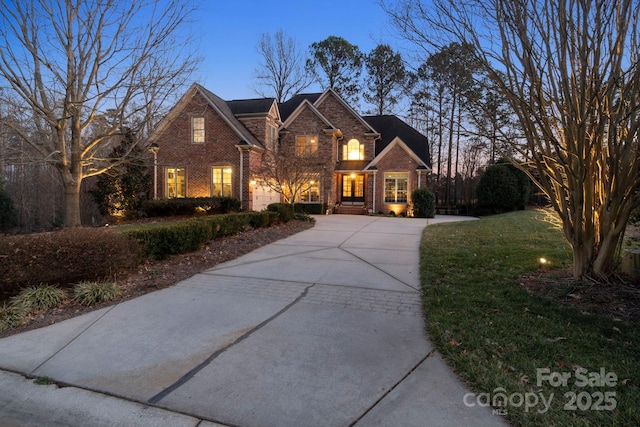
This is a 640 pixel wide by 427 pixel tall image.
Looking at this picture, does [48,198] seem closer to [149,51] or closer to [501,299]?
[149,51]

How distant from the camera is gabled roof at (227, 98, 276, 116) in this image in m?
19.4

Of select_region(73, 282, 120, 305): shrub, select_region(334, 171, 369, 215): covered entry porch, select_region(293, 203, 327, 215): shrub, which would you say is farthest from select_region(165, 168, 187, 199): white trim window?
select_region(73, 282, 120, 305): shrub

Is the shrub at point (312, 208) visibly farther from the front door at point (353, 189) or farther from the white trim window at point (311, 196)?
the front door at point (353, 189)

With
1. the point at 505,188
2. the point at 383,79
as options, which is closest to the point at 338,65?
the point at 383,79

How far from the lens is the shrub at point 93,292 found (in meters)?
4.73

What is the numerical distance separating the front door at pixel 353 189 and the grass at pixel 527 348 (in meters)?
16.5

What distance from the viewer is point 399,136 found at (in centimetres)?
2333

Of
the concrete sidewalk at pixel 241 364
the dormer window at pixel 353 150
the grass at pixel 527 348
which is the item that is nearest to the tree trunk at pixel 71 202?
the concrete sidewalk at pixel 241 364

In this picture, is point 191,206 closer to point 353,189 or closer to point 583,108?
point 353,189

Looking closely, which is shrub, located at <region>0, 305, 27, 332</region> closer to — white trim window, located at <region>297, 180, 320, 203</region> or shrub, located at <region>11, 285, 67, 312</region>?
shrub, located at <region>11, 285, 67, 312</region>

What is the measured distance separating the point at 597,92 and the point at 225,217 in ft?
28.2

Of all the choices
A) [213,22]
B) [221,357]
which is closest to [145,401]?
[221,357]

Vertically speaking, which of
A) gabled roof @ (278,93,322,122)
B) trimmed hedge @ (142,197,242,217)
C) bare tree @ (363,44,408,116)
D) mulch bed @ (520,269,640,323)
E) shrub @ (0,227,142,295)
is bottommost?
mulch bed @ (520,269,640,323)

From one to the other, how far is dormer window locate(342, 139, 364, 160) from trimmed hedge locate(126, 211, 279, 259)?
13.1 meters
